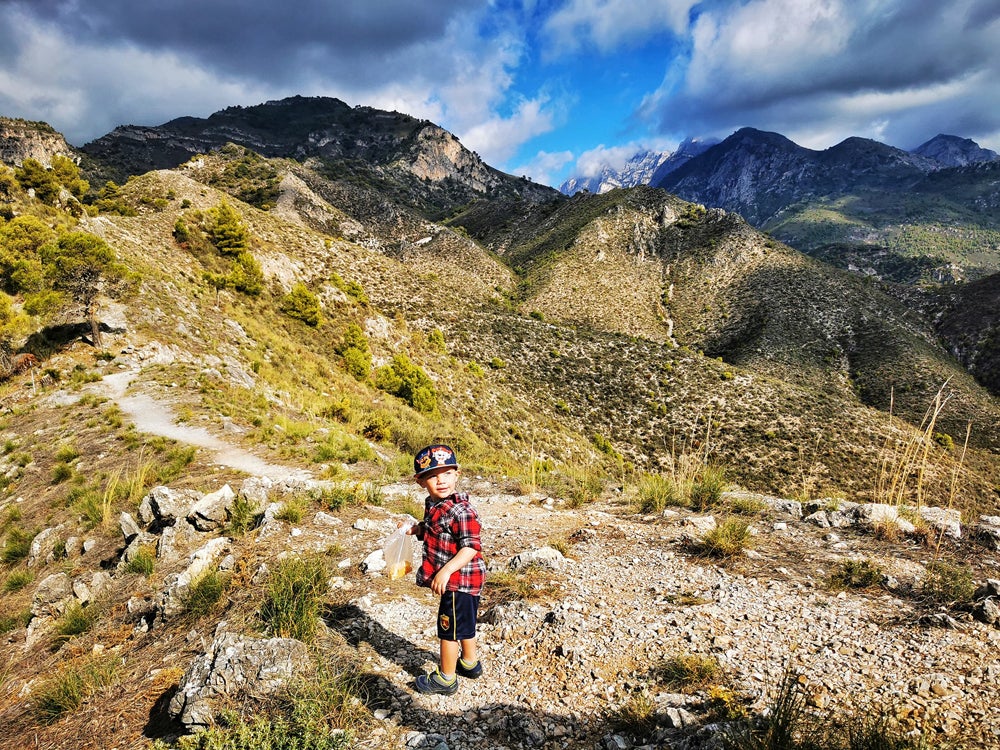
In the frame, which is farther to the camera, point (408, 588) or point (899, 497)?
point (899, 497)

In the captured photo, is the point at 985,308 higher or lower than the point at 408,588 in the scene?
higher

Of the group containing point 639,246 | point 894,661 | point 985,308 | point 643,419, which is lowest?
point 643,419

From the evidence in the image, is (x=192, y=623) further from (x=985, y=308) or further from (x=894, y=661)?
(x=985, y=308)

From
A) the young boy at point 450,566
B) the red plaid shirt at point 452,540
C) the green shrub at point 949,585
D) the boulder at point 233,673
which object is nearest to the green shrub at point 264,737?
the boulder at point 233,673

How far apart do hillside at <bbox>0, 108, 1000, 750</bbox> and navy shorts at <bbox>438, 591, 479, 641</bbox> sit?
511mm

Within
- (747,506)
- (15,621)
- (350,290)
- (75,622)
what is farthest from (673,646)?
(350,290)

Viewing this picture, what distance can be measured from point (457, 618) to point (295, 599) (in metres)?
1.85

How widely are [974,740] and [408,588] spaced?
5005 millimetres

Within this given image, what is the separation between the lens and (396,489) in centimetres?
993

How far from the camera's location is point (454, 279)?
69938mm

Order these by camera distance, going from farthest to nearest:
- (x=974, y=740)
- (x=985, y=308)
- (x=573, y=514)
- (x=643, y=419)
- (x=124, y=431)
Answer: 1. (x=985, y=308)
2. (x=643, y=419)
3. (x=124, y=431)
4. (x=573, y=514)
5. (x=974, y=740)

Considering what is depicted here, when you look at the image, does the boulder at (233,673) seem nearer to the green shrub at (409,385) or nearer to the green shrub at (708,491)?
the green shrub at (708,491)

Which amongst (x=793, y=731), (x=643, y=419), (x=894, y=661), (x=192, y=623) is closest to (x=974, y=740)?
(x=894, y=661)

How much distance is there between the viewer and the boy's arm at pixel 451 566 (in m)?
3.73
